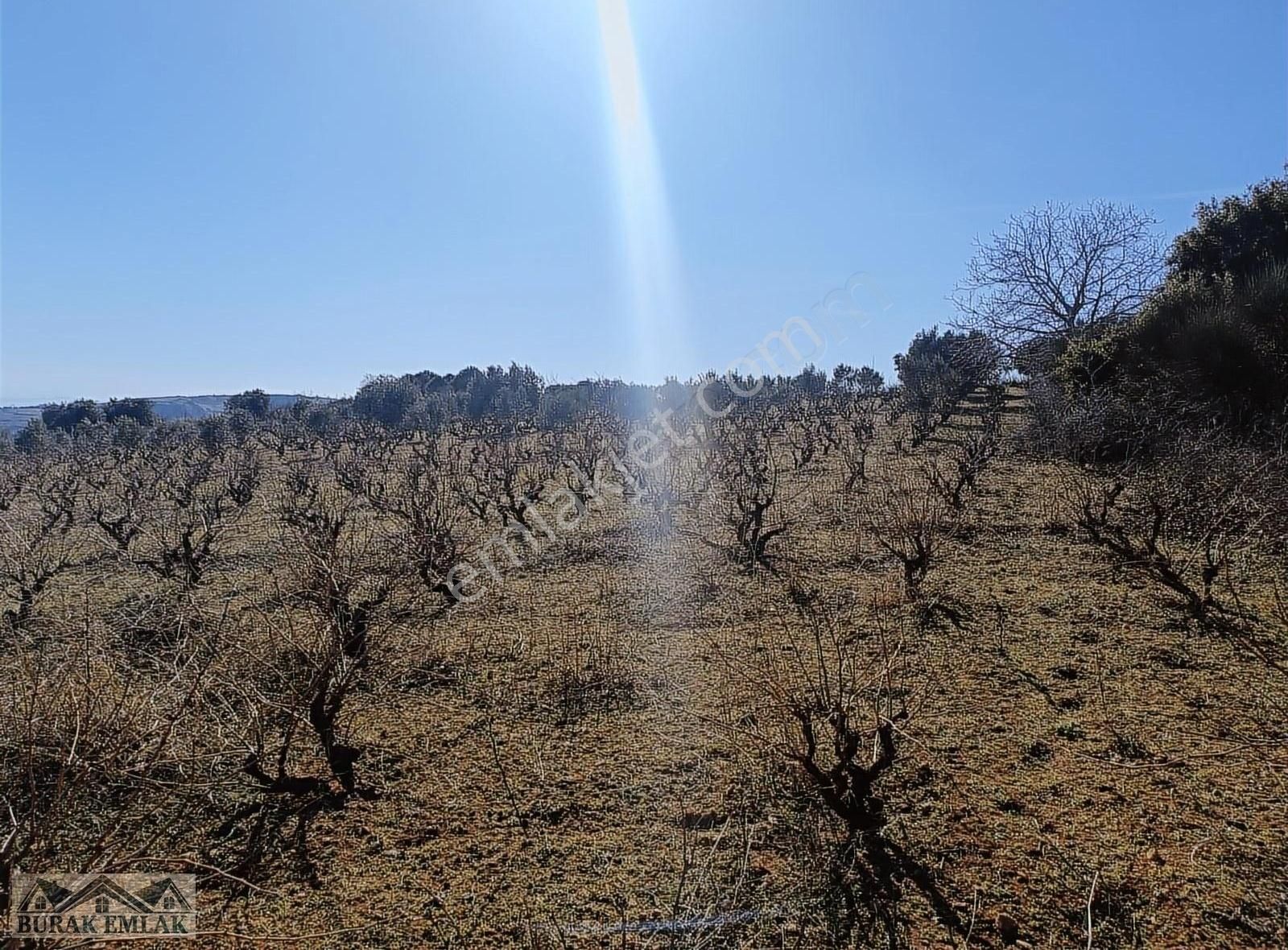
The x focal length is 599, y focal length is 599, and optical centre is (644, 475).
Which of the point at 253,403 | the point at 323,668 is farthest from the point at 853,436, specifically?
the point at 253,403

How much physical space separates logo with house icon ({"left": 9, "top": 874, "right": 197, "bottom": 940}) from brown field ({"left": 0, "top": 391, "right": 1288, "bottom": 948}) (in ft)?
0.29

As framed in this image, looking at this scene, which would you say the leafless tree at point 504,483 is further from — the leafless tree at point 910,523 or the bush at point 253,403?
the bush at point 253,403

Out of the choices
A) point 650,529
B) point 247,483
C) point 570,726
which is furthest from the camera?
point 247,483

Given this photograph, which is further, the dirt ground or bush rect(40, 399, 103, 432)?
bush rect(40, 399, 103, 432)

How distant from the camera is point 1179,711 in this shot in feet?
11.4

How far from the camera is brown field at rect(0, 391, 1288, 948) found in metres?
2.22

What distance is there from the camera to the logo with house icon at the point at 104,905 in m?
1.59

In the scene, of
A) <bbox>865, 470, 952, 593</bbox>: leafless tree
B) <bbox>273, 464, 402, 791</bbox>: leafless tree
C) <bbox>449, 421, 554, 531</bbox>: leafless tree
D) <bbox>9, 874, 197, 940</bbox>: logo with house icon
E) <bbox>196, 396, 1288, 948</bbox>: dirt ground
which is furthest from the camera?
<bbox>449, 421, 554, 531</bbox>: leafless tree

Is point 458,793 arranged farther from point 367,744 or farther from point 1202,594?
point 1202,594

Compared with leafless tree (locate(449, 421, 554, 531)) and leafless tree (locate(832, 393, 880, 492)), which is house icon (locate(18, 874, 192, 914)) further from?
leafless tree (locate(832, 393, 880, 492))

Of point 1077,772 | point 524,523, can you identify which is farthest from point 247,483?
point 1077,772

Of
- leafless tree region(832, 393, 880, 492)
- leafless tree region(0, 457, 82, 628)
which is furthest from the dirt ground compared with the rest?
leafless tree region(832, 393, 880, 492)

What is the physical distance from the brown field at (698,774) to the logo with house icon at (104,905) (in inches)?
3.5

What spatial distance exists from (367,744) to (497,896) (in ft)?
5.12
